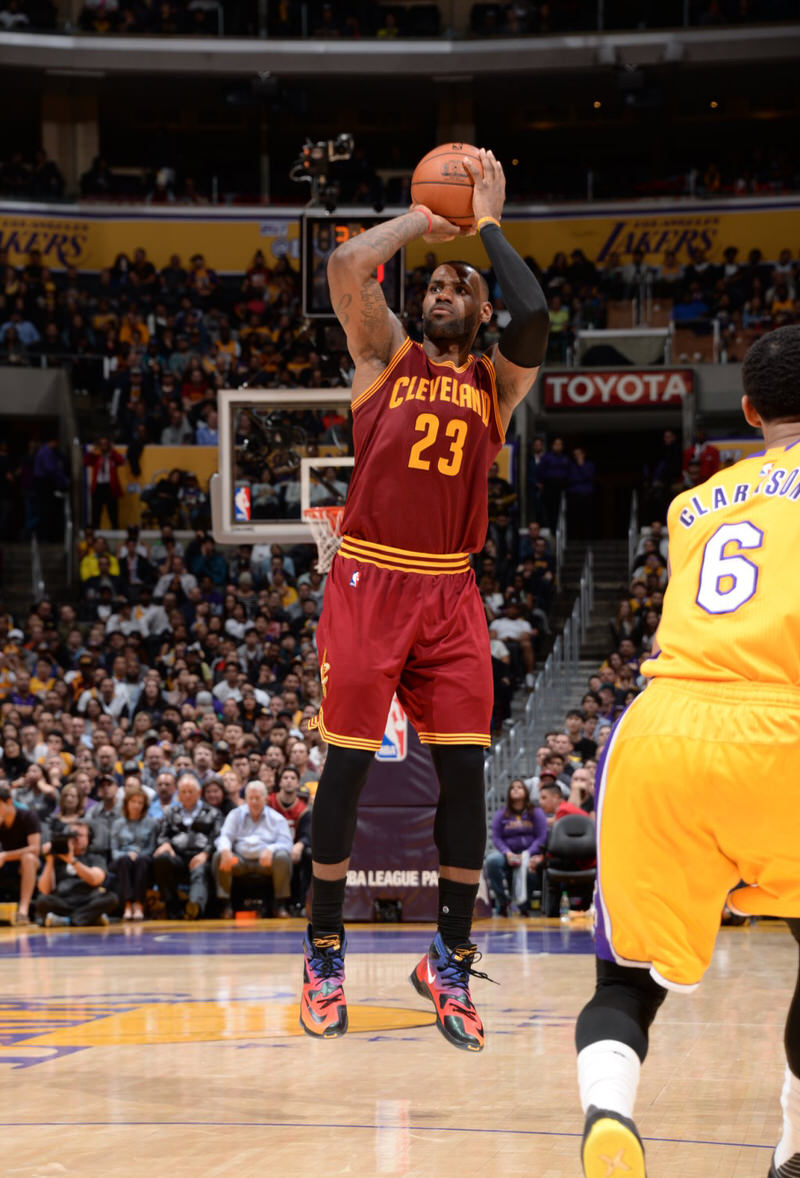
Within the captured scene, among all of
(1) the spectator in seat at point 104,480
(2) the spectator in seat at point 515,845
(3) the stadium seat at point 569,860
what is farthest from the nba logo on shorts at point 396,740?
(1) the spectator in seat at point 104,480

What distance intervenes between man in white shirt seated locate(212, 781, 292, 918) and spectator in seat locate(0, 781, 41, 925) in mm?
1606

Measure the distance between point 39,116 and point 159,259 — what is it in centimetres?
430

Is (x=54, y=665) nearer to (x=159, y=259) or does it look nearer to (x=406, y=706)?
(x=159, y=259)

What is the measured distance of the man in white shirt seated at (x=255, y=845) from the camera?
1379cm

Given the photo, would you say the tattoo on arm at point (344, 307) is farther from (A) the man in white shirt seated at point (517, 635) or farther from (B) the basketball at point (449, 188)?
(A) the man in white shirt seated at point (517, 635)

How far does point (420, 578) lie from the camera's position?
Result: 5.47 m

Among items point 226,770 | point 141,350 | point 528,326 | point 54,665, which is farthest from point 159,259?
point 528,326

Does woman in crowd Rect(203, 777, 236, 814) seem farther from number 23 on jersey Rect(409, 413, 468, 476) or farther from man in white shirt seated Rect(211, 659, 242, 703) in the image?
number 23 on jersey Rect(409, 413, 468, 476)

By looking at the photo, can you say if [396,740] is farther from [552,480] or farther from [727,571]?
[552,480]

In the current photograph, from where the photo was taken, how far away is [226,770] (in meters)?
15.3

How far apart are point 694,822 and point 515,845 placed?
34.8 feet

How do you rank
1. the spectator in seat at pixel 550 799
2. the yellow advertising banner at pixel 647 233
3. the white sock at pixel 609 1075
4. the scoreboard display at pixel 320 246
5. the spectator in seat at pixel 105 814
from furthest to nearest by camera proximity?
the yellow advertising banner at pixel 647 233 < the spectator in seat at pixel 550 799 < the spectator in seat at pixel 105 814 < the scoreboard display at pixel 320 246 < the white sock at pixel 609 1075

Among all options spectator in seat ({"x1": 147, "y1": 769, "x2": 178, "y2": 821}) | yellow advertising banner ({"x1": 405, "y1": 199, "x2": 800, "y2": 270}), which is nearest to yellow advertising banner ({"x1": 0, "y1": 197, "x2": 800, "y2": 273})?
yellow advertising banner ({"x1": 405, "y1": 199, "x2": 800, "y2": 270})

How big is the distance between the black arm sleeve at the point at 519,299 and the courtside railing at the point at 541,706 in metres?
10.6
